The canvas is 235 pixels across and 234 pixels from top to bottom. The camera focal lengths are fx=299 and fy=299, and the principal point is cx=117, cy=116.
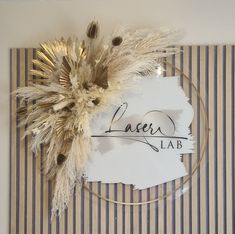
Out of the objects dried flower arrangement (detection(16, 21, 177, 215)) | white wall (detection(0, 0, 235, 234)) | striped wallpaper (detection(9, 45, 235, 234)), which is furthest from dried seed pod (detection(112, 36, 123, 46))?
striped wallpaper (detection(9, 45, 235, 234))

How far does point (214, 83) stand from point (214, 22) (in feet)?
0.92

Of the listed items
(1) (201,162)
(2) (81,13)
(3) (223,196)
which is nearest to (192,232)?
(3) (223,196)

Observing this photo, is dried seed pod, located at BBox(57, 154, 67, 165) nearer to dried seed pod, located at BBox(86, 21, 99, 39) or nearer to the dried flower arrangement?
the dried flower arrangement

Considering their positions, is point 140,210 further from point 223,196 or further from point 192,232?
point 223,196

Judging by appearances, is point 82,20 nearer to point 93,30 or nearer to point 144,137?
point 93,30

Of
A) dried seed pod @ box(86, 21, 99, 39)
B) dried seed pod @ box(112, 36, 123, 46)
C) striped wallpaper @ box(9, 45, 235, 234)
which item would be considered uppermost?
dried seed pod @ box(86, 21, 99, 39)

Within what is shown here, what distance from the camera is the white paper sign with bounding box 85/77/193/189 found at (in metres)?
1.33

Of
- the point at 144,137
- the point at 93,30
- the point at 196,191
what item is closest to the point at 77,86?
the point at 93,30

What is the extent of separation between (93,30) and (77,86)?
10.1 inches

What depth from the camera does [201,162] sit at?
1.34m

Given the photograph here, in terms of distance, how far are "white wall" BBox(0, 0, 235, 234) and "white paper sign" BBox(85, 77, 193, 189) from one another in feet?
0.91

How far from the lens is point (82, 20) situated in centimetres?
139

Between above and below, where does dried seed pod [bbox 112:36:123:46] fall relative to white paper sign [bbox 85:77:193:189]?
above

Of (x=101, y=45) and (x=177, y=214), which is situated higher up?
(x=101, y=45)
